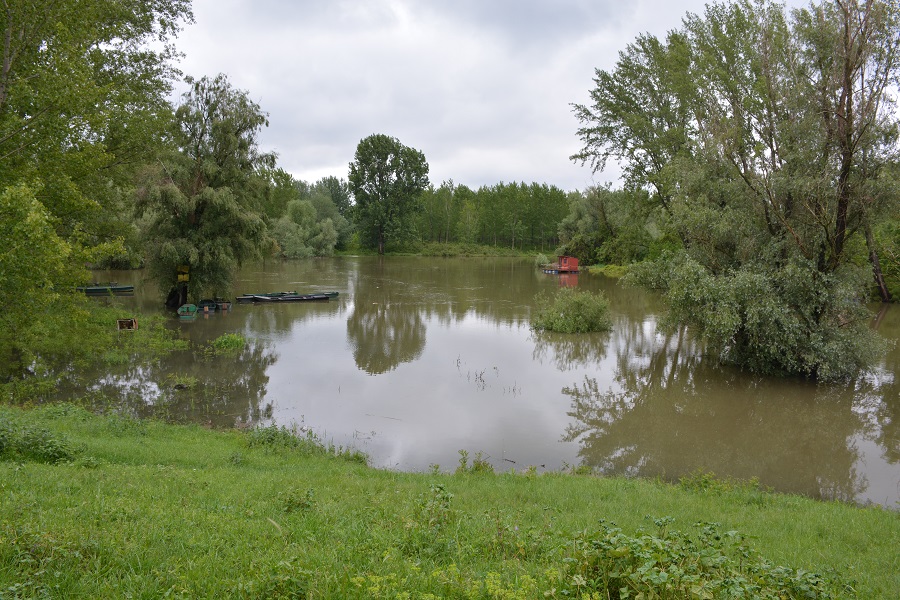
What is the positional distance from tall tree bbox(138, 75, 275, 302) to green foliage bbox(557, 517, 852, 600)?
2604cm

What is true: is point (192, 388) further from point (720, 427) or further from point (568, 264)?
point (568, 264)

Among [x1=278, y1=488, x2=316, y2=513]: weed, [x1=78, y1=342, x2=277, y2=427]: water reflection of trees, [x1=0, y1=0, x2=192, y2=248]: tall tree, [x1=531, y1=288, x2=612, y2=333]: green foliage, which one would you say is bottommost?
[x1=78, y1=342, x2=277, y2=427]: water reflection of trees

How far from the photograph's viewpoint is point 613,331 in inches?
1016

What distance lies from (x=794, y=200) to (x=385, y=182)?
6799 centimetres

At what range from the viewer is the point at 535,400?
15445mm

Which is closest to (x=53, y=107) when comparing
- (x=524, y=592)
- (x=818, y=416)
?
(x=524, y=592)

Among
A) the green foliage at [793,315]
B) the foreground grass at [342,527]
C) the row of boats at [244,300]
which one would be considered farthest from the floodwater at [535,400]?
the foreground grass at [342,527]

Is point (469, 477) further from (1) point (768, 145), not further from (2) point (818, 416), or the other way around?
(1) point (768, 145)

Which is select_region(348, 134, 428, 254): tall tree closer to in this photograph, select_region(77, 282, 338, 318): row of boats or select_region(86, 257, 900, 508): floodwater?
select_region(77, 282, 338, 318): row of boats

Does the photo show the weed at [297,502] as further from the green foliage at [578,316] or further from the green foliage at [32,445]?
the green foliage at [578,316]

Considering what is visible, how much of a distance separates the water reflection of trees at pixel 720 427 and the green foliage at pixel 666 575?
22.1ft

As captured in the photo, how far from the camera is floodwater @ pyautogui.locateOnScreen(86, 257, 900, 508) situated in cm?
1152

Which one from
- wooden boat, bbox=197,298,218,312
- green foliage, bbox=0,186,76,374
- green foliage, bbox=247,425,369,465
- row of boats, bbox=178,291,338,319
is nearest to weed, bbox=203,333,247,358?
row of boats, bbox=178,291,338,319

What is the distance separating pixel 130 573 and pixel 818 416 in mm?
15636
